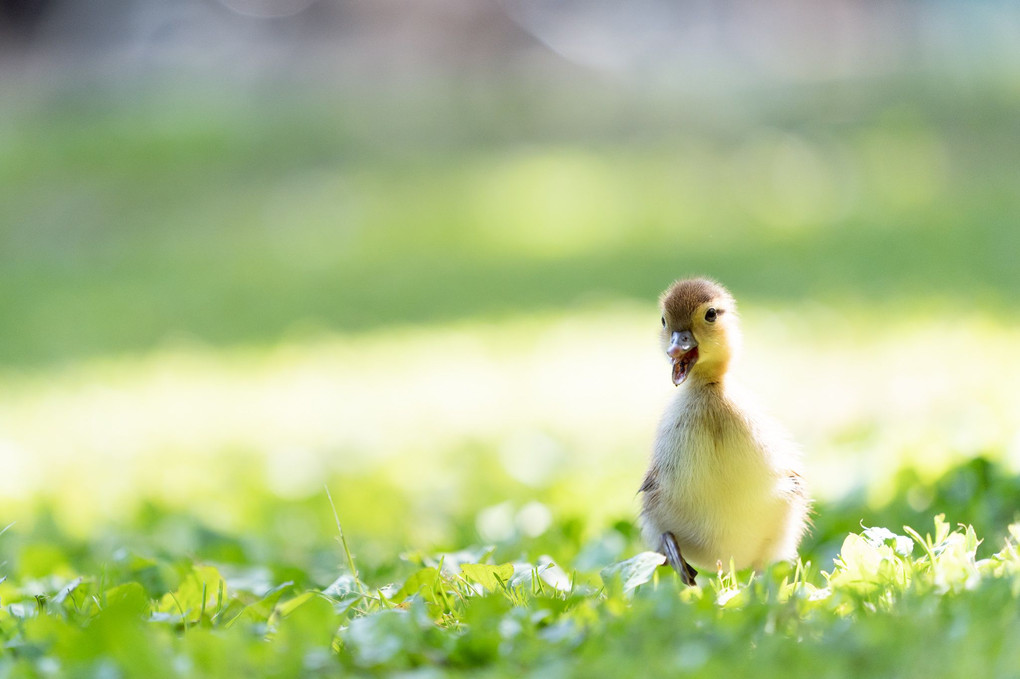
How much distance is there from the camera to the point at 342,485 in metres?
5.46

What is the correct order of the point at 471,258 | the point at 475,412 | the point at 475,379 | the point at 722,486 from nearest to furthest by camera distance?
the point at 722,486 → the point at 475,412 → the point at 475,379 → the point at 471,258

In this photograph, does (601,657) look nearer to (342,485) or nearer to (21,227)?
(342,485)

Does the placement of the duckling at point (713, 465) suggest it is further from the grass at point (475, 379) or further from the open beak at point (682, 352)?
the grass at point (475, 379)

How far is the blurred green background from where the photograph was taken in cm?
505

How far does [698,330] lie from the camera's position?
2678 mm

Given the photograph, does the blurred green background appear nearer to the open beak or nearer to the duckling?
the duckling

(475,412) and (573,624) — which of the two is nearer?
(573,624)

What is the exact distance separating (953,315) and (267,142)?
13.0 metres

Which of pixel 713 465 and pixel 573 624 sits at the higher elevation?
pixel 713 465

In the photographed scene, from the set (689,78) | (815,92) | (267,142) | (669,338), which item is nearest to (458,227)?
(267,142)

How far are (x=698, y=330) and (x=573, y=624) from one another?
74 centimetres

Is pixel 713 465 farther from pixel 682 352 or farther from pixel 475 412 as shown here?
pixel 475 412

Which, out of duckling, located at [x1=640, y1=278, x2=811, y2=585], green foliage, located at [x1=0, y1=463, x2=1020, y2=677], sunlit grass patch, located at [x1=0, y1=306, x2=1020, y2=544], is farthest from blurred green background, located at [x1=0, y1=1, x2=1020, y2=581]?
green foliage, located at [x1=0, y1=463, x2=1020, y2=677]

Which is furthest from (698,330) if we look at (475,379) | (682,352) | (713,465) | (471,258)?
(471,258)
